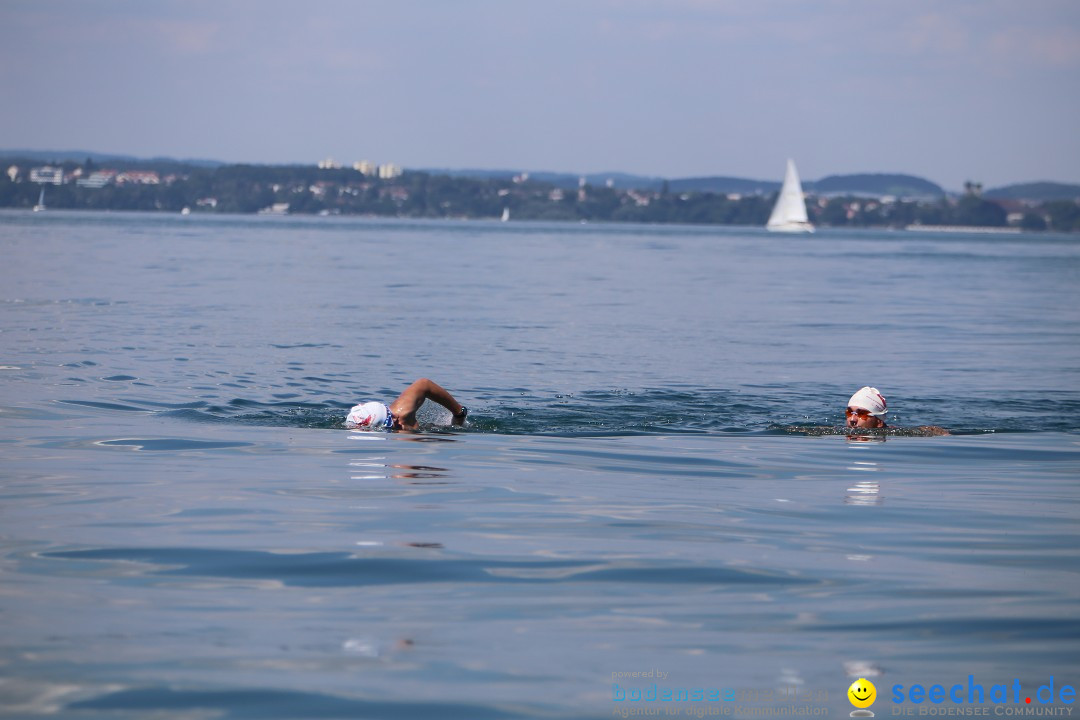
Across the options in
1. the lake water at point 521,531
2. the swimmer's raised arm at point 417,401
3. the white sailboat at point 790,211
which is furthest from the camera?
the white sailboat at point 790,211

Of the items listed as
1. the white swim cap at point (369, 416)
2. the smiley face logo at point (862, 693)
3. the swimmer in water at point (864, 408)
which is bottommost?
the white swim cap at point (369, 416)

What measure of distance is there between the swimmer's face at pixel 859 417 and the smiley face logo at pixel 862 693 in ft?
31.1

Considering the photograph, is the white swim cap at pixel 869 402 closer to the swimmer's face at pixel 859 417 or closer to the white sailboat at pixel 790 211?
the swimmer's face at pixel 859 417

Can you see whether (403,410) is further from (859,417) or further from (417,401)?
(859,417)

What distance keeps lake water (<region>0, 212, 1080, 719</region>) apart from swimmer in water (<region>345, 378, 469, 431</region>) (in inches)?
13.2

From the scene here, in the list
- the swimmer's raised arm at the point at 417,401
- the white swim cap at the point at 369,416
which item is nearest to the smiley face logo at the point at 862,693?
the swimmer's raised arm at the point at 417,401

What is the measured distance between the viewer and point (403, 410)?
1472 centimetres

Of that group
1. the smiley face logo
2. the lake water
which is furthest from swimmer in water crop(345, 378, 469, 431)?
the smiley face logo

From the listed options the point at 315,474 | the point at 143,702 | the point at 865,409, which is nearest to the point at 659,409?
the point at 865,409

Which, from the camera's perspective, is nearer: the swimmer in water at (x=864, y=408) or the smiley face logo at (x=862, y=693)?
the smiley face logo at (x=862, y=693)

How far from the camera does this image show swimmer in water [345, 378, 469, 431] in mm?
14578

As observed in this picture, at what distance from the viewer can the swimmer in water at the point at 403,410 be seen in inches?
574

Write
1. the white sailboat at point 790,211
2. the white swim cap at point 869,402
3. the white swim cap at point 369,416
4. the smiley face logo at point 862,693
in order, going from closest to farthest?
the smiley face logo at point 862,693 → the white swim cap at point 369,416 → the white swim cap at point 869,402 → the white sailboat at point 790,211

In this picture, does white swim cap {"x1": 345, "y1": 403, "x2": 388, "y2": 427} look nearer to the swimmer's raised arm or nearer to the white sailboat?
the swimmer's raised arm
